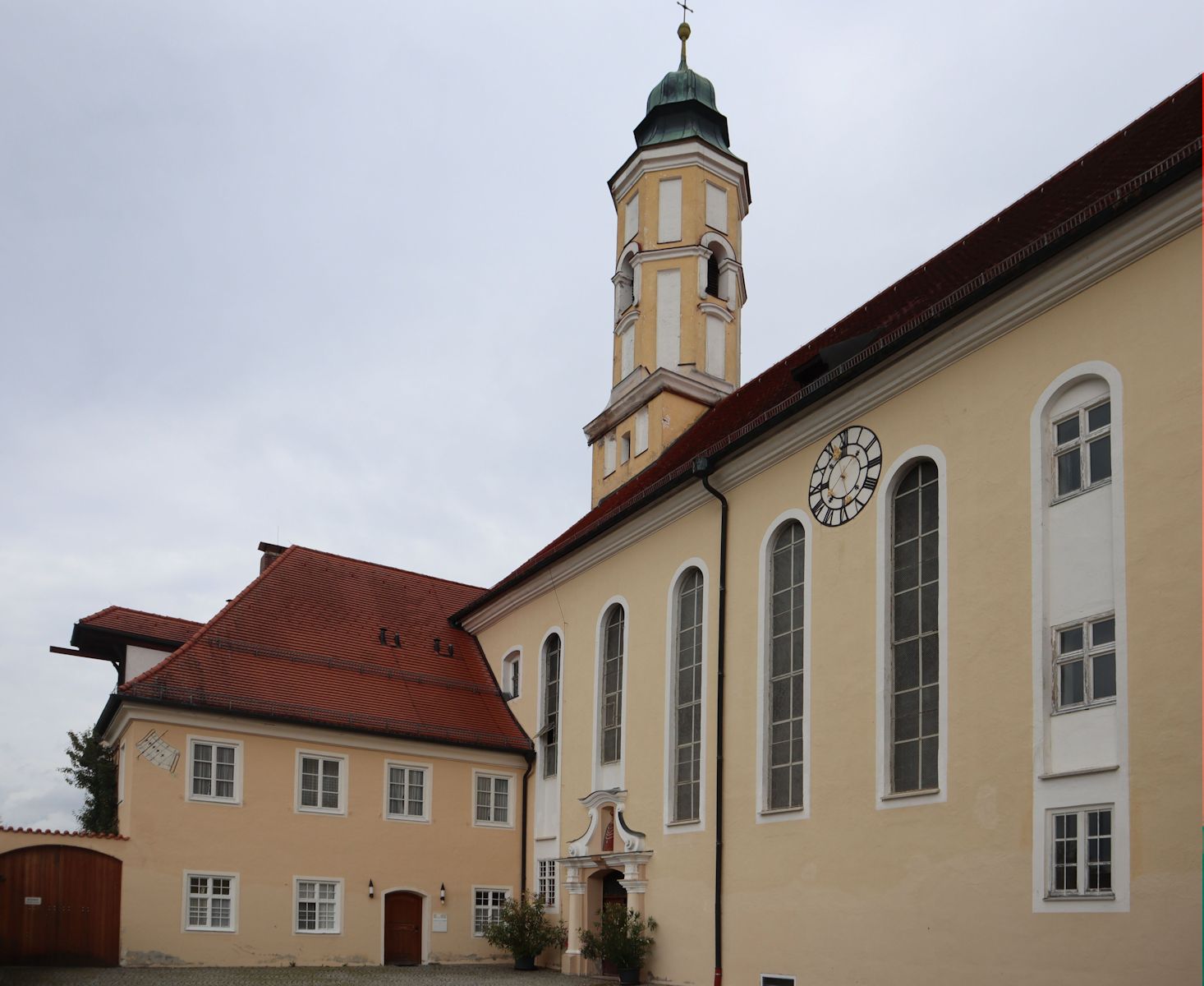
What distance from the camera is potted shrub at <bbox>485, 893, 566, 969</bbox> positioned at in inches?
805

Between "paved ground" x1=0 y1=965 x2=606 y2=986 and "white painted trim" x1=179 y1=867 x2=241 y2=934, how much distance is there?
616 mm

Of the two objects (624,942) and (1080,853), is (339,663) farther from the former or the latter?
(1080,853)

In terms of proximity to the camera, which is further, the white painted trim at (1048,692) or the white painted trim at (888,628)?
the white painted trim at (888,628)

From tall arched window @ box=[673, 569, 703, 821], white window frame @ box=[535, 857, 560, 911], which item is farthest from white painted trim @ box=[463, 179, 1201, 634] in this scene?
white window frame @ box=[535, 857, 560, 911]

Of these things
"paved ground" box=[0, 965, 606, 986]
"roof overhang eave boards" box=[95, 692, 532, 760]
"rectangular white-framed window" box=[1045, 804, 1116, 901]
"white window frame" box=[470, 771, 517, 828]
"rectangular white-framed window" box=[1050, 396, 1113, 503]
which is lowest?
"paved ground" box=[0, 965, 606, 986]

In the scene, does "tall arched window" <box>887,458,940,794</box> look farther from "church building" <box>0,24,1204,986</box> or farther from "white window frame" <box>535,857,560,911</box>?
"white window frame" <box>535,857,560,911</box>

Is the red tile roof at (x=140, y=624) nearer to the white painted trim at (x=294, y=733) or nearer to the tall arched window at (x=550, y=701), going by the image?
the white painted trim at (x=294, y=733)

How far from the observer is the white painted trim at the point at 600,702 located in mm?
19812

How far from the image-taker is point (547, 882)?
71.8 ft

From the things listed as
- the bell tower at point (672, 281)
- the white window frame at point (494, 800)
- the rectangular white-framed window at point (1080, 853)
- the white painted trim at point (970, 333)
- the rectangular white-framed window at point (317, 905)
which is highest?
the bell tower at point (672, 281)

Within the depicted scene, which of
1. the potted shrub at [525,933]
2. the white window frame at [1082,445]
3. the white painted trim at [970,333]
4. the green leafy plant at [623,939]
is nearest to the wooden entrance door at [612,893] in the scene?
the green leafy plant at [623,939]

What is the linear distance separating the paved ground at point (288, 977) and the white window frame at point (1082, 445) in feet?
32.7

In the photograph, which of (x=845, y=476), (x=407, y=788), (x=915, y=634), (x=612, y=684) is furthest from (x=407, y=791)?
(x=915, y=634)

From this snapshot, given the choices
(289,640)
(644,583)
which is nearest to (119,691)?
(289,640)
